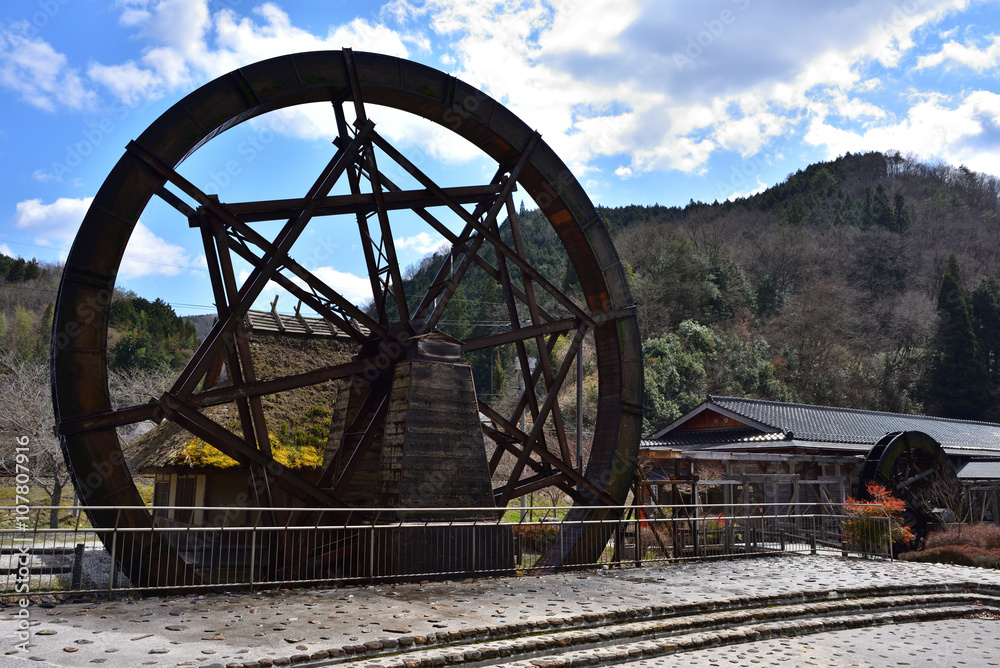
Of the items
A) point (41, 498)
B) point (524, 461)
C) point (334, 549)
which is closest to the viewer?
point (334, 549)

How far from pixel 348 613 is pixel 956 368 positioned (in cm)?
4142

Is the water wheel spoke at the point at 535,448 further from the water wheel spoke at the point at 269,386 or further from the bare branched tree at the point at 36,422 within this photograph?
the bare branched tree at the point at 36,422

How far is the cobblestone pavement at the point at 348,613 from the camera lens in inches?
213

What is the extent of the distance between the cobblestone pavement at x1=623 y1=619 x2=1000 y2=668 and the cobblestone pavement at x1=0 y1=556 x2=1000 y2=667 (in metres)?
0.09

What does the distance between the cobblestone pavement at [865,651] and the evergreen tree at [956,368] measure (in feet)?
118

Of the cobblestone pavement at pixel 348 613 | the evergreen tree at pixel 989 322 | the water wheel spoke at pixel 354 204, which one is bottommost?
the cobblestone pavement at pixel 348 613

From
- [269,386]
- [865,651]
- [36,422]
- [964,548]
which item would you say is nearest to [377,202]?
[269,386]

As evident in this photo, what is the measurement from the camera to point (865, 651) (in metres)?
6.96

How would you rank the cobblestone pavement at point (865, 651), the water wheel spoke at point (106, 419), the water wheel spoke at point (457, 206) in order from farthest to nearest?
the water wheel spoke at point (457, 206) < the water wheel spoke at point (106, 419) < the cobblestone pavement at point (865, 651)

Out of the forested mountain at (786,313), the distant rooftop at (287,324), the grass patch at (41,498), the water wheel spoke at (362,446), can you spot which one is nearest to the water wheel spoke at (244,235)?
the water wheel spoke at (362,446)

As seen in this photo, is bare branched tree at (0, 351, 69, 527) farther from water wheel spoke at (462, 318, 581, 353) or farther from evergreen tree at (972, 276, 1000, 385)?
evergreen tree at (972, 276, 1000, 385)

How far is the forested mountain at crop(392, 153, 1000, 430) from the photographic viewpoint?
39.3 meters

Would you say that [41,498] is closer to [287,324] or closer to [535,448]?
[287,324]

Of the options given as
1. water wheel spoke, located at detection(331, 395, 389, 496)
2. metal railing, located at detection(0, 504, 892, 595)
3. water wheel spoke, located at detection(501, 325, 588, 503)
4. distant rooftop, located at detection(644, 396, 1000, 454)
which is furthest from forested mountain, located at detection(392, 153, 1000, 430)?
water wheel spoke, located at detection(331, 395, 389, 496)
